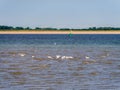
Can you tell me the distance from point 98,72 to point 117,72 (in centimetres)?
87

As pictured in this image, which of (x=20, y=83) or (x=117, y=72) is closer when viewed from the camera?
(x=20, y=83)

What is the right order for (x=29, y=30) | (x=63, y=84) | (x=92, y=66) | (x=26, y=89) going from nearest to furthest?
1. (x=26, y=89)
2. (x=63, y=84)
3. (x=92, y=66)
4. (x=29, y=30)

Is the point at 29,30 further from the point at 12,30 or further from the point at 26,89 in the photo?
the point at 26,89

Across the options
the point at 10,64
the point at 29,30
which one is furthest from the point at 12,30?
the point at 10,64

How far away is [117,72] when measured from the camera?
77.5 feet

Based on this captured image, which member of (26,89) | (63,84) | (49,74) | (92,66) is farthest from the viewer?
(92,66)

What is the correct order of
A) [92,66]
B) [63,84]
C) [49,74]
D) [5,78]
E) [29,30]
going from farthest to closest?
[29,30] < [92,66] < [49,74] < [5,78] < [63,84]

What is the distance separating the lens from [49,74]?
909 inches

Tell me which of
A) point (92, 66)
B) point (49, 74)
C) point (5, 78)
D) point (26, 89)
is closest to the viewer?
point (26, 89)

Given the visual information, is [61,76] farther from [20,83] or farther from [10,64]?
[10,64]

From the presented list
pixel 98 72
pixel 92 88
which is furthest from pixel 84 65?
pixel 92 88

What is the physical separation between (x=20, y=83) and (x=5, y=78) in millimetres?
1704

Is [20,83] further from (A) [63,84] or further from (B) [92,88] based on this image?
(B) [92,88]

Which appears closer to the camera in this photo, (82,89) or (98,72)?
(82,89)
